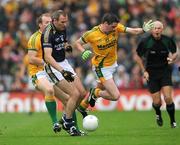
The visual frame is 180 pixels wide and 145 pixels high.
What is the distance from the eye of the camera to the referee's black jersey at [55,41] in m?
15.6

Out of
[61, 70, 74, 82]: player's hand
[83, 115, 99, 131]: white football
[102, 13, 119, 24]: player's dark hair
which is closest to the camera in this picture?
[61, 70, 74, 82]: player's hand

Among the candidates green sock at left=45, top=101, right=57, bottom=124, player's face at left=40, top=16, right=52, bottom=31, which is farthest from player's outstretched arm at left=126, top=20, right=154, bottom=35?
green sock at left=45, top=101, right=57, bottom=124

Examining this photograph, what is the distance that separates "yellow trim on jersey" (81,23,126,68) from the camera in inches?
720

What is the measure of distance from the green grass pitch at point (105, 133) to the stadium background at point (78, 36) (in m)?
4.81

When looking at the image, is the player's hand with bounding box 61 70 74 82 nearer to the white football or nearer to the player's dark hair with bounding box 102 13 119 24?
the white football

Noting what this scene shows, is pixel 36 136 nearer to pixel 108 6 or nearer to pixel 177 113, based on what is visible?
pixel 177 113

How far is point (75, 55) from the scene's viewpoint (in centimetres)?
2941

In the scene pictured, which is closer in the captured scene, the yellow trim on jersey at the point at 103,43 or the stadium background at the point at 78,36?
the yellow trim on jersey at the point at 103,43

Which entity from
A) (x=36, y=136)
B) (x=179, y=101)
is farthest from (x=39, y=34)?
(x=179, y=101)

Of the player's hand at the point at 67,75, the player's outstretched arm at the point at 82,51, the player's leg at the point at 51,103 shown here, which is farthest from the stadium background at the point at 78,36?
the player's hand at the point at 67,75

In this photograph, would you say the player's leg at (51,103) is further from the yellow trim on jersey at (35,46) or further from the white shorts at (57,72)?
the yellow trim on jersey at (35,46)

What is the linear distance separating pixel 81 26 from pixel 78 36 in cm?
49

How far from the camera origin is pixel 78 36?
30219 mm

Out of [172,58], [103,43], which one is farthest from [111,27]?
[172,58]
